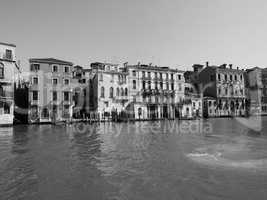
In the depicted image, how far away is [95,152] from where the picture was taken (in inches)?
526

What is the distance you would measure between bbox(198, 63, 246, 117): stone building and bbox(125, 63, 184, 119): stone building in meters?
11.1

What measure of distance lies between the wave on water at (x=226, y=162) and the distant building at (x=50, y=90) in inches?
1192

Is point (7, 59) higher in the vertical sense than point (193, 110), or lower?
higher

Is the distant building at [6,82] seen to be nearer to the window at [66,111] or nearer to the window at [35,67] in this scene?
the window at [35,67]

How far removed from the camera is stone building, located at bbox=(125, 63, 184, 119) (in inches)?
1941

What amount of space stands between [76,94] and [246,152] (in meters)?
38.4

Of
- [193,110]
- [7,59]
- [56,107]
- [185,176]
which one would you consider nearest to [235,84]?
[193,110]

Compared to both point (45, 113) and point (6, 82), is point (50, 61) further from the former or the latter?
point (45, 113)

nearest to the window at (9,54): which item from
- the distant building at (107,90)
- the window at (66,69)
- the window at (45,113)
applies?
the window at (66,69)

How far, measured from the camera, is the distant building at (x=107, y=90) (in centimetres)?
4523

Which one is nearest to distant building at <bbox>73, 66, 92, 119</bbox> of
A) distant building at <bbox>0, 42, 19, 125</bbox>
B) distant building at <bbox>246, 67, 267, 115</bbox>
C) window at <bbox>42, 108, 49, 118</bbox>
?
window at <bbox>42, 108, 49, 118</bbox>

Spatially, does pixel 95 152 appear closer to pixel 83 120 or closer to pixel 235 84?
pixel 83 120

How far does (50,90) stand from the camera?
40.2m

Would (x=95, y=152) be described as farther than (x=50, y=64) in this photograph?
No
